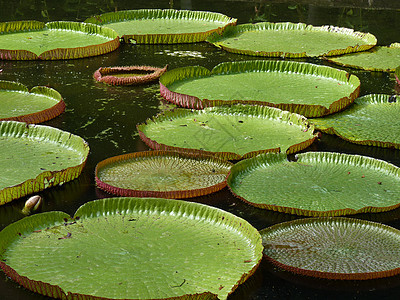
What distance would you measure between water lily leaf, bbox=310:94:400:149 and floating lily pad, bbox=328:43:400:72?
100 cm

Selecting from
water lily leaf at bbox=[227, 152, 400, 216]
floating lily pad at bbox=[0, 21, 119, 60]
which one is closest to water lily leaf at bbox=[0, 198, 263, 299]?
water lily leaf at bbox=[227, 152, 400, 216]

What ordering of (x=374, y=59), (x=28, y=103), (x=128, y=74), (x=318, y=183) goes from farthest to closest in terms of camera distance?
(x=374, y=59), (x=128, y=74), (x=28, y=103), (x=318, y=183)

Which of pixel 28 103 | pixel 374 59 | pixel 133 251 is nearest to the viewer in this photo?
pixel 133 251

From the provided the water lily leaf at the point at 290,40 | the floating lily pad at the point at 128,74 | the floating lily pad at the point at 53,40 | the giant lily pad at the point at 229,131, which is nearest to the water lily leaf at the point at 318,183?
the giant lily pad at the point at 229,131

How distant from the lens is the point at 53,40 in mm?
6637

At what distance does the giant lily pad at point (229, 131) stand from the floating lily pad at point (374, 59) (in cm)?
182

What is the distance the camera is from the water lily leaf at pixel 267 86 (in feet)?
15.5

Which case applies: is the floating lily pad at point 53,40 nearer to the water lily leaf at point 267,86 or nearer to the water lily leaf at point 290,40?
the water lily leaf at point 290,40

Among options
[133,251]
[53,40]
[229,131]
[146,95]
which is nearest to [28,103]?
[146,95]

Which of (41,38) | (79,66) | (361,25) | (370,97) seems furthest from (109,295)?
(361,25)

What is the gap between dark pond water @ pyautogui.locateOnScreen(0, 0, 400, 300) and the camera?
8.85 ft

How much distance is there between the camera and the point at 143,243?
9.38ft

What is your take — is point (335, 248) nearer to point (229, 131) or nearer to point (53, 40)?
point (229, 131)

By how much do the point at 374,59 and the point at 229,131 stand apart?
253 centimetres
